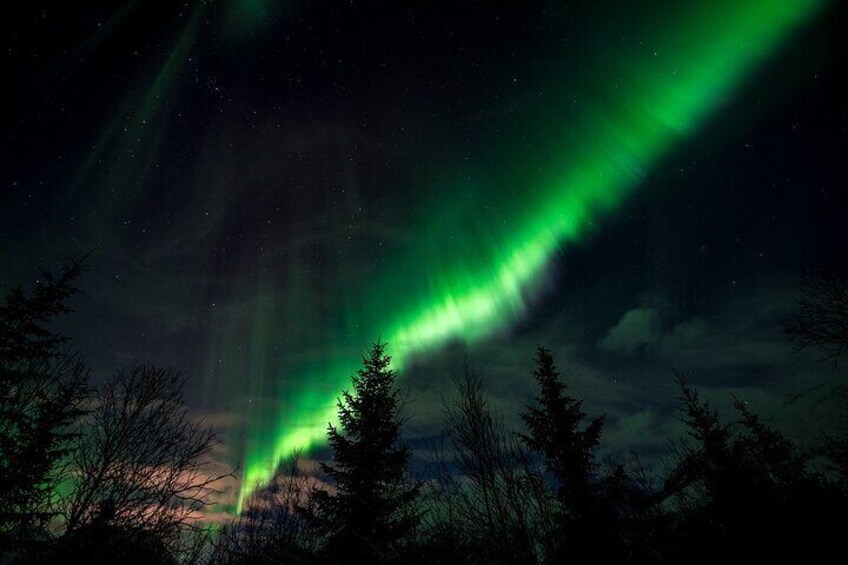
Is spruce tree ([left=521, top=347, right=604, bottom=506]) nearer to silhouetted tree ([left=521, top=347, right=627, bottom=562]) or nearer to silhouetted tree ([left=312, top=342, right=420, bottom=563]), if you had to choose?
silhouetted tree ([left=521, top=347, right=627, bottom=562])

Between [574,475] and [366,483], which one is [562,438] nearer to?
[574,475]

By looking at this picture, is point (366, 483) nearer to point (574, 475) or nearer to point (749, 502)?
point (574, 475)

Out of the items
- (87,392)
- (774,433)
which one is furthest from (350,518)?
(774,433)

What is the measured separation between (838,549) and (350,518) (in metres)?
13.9

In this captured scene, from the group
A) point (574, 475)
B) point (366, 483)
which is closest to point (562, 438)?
point (574, 475)

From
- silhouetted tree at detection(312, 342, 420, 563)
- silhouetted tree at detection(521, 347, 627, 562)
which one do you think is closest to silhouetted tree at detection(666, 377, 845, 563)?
silhouetted tree at detection(521, 347, 627, 562)

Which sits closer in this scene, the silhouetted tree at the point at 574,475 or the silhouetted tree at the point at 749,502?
the silhouetted tree at the point at 749,502

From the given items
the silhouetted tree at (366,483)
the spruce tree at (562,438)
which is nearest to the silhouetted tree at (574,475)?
A: the spruce tree at (562,438)

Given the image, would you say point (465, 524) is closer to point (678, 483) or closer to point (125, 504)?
point (125, 504)

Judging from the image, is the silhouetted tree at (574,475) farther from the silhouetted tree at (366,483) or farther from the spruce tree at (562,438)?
the silhouetted tree at (366,483)

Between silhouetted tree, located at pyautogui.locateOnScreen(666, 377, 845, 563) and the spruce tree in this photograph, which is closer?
silhouetted tree, located at pyautogui.locateOnScreen(666, 377, 845, 563)

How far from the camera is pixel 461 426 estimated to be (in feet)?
31.2

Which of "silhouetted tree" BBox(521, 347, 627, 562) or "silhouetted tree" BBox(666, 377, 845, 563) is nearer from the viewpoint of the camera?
"silhouetted tree" BBox(666, 377, 845, 563)

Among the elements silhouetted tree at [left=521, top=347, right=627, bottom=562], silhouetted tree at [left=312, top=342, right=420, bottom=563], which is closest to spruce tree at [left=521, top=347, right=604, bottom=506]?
silhouetted tree at [left=521, top=347, right=627, bottom=562]
